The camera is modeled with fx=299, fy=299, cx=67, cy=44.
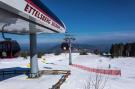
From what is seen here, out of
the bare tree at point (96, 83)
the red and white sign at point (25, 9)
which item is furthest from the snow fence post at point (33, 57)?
the red and white sign at point (25, 9)

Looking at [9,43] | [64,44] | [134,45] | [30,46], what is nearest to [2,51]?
[9,43]

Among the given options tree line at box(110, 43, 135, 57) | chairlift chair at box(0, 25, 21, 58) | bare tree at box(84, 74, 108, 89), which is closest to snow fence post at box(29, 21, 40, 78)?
bare tree at box(84, 74, 108, 89)

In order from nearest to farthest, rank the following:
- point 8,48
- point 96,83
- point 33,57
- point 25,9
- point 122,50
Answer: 1. point 25,9
2. point 8,48
3. point 96,83
4. point 33,57
5. point 122,50

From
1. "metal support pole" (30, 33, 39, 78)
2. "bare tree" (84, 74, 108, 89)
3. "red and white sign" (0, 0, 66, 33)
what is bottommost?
"bare tree" (84, 74, 108, 89)

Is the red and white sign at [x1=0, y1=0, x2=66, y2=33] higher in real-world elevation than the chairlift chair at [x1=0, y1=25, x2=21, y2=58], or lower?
higher

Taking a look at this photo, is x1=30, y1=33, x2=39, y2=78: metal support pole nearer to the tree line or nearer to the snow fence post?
the snow fence post

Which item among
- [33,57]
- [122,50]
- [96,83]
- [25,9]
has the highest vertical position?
[25,9]

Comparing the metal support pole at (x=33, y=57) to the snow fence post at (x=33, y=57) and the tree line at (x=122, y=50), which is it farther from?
the tree line at (x=122, y=50)

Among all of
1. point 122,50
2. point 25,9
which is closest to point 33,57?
point 25,9

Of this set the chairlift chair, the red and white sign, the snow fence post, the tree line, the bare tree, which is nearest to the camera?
the red and white sign

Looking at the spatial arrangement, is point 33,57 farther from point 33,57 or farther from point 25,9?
point 25,9

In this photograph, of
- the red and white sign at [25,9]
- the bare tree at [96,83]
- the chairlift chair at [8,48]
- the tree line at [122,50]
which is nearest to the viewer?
the red and white sign at [25,9]

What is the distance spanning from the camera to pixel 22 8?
11.8 metres

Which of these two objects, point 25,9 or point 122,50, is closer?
point 25,9
